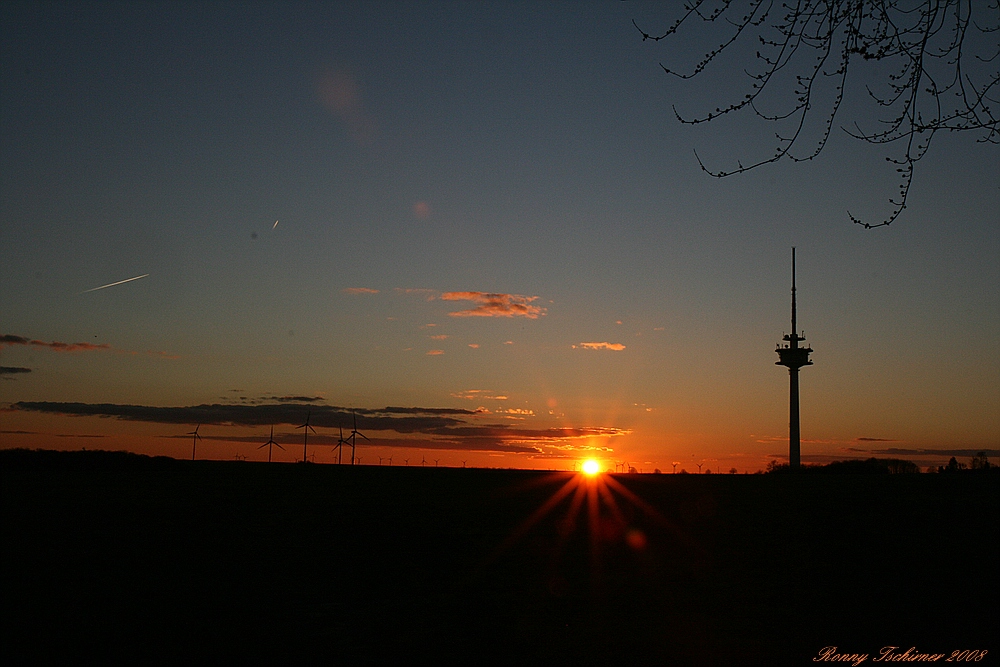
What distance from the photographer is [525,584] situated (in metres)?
14.1

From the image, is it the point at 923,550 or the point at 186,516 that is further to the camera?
the point at 186,516

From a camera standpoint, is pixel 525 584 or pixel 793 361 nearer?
pixel 525 584

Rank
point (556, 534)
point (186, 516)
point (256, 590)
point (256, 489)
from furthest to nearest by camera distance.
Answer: point (256, 489) < point (186, 516) < point (556, 534) < point (256, 590)

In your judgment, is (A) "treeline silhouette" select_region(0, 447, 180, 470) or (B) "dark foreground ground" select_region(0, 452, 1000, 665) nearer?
(B) "dark foreground ground" select_region(0, 452, 1000, 665)

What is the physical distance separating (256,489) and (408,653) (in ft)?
86.7

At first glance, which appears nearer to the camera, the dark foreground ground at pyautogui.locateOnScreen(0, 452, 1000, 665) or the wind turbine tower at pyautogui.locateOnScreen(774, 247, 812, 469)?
the dark foreground ground at pyautogui.locateOnScreen(0, 452, 1000, 665)

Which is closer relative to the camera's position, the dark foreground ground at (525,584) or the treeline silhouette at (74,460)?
the dark foreground ground at (525,584)

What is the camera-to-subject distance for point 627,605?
1245 cm

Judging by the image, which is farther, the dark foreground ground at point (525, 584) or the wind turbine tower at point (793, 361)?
the wind turbine tower at point (793, 361)

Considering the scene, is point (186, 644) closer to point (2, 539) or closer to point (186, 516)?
point (2, 539)

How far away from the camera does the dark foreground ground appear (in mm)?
10773

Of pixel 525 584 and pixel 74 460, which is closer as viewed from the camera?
pixel 525 584

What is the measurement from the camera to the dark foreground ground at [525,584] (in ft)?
35.3

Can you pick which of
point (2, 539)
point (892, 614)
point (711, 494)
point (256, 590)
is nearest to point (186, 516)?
point (2, 539)
